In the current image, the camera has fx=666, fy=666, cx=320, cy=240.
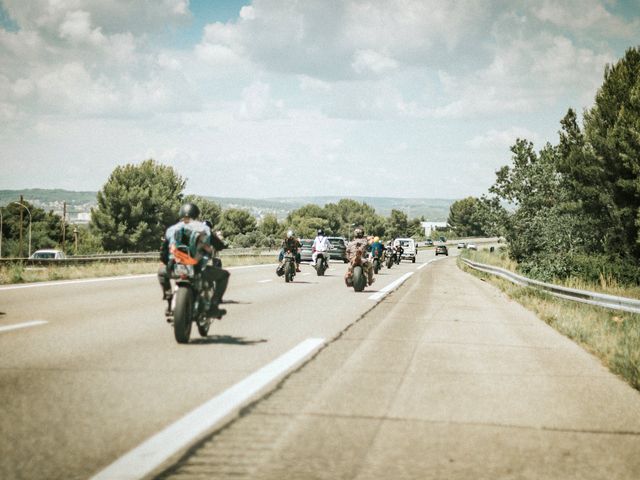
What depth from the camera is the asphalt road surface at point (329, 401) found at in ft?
12.6

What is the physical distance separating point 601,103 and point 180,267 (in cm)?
3163

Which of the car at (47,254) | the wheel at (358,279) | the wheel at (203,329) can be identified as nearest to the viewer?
the wheel at (203,329)

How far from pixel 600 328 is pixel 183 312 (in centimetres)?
658

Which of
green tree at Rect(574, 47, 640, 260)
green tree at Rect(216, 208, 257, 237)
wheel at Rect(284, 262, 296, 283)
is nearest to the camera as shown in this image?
wheel at Rect(284, 262, 296, 283)

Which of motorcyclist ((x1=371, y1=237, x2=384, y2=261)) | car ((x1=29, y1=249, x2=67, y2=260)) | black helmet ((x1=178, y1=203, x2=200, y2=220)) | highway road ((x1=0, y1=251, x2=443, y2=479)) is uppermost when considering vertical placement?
black helmet ((x1=178, y1=203, x2=200, y2=220))

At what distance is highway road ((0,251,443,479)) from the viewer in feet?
13.2

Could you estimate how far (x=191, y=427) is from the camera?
4438mm

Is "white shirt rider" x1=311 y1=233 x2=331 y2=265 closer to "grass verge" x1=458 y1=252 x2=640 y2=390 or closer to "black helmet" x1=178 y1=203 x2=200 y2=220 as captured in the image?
"grass verge" x1=458 y1=252 x2=640 y2=390

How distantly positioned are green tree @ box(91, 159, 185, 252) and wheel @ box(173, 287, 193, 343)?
83.2 m

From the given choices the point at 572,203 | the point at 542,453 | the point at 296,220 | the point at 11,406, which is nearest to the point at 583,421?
the point at 542,453

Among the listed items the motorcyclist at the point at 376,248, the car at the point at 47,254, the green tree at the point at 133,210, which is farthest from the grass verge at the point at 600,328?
the green tree at the point at 133,210

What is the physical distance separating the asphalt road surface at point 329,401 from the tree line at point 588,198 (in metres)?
16.2

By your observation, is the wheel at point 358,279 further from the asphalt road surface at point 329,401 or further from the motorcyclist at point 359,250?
the asphalt road surface at point 329,401

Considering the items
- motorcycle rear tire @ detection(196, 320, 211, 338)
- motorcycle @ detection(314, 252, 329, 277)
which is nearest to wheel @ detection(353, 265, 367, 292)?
motorcycle @ detection(314, 252, 329, 277)
